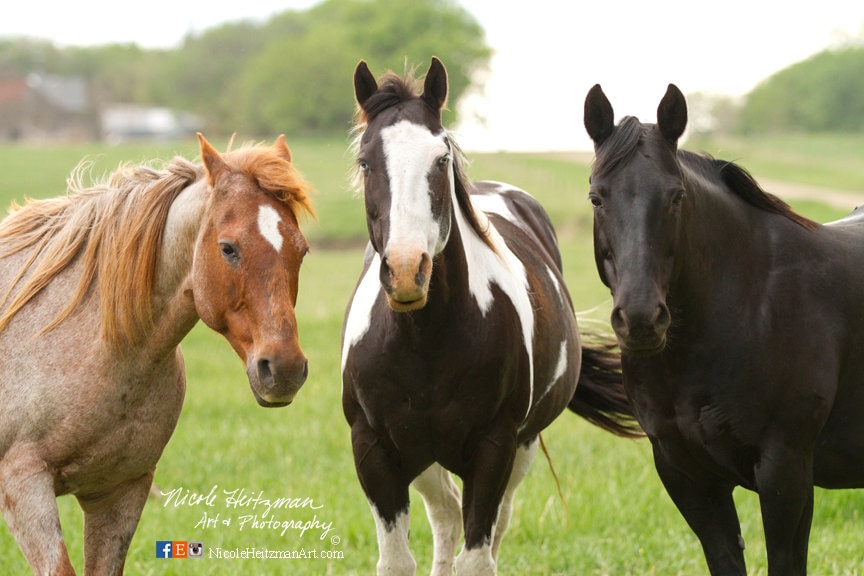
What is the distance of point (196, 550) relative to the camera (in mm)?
5320

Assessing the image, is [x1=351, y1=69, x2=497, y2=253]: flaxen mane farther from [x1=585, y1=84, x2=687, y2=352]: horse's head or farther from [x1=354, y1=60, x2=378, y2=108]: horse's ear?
[x1=585, y1=84, x2=687, y2=352]: horse's head

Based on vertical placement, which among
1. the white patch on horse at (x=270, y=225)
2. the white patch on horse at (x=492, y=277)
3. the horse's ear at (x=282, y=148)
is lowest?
the white patch on horse at (x=492, y=277)

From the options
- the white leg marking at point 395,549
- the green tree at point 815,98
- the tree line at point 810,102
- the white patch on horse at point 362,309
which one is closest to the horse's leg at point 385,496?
the white leg marking at point 395,549

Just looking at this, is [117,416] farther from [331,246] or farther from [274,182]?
[331,246]

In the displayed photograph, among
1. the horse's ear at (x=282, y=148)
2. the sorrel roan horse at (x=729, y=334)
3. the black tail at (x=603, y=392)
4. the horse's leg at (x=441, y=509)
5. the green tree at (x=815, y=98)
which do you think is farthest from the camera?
the green tree at (x=815, y=98)

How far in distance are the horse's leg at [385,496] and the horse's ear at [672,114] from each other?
1720 mm

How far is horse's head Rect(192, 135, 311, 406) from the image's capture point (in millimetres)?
3566

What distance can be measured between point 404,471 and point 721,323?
147 centimetres

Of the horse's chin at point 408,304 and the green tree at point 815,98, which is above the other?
the horse's chin at point 408,304

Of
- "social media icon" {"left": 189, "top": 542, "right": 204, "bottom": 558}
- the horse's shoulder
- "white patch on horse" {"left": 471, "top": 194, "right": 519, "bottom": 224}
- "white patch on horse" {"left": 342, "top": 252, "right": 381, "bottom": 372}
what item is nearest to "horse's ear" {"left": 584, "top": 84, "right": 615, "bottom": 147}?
"white patch on horse" {"left": 342, "top": 252, "right": 381, "bottom": 372}

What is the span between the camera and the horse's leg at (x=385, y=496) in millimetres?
4227

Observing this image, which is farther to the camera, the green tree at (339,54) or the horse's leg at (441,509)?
the green tree at (339,54)

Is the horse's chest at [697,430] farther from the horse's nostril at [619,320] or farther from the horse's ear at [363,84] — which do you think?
the horse's ear at [363,84]

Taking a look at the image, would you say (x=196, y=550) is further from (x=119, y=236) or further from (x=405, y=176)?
(x=405, y=176)
